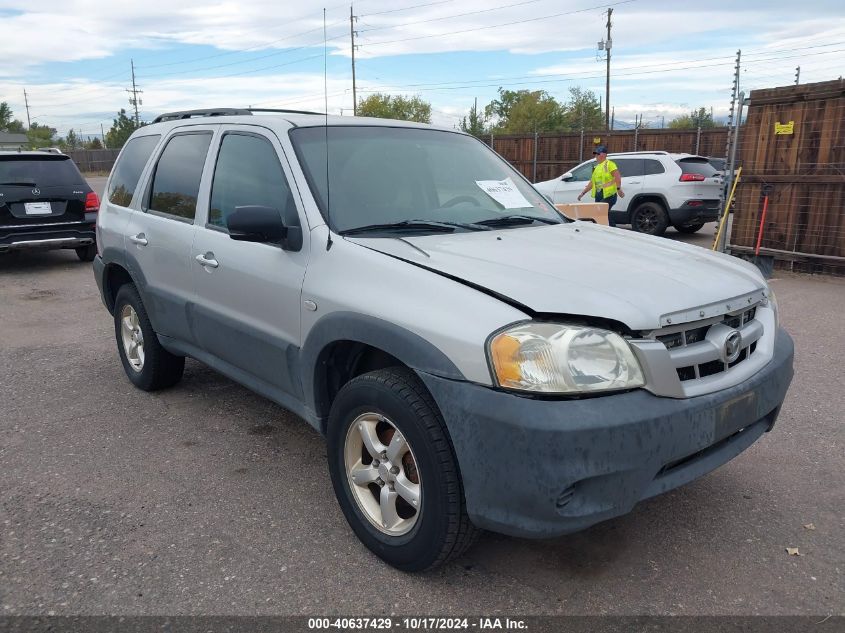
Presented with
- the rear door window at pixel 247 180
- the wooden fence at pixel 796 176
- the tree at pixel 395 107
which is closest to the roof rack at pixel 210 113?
the rear door window at pixel 247 180

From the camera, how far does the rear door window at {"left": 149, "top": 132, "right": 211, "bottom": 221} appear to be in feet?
13.1

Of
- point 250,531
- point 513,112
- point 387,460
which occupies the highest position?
point 513,112

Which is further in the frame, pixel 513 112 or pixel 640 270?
pixel 513 112

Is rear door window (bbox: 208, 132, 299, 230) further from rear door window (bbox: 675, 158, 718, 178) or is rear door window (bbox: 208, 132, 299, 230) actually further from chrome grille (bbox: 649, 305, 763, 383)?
rear door window (bbox: 675, 158, 718, 178)

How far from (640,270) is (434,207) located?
1.14 meters

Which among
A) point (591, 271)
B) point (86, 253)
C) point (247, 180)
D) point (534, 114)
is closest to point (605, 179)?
point (86, 253)

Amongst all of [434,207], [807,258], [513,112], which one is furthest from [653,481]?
[513,112]

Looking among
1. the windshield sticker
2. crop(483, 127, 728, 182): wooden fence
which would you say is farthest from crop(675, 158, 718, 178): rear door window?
the windshield sticker

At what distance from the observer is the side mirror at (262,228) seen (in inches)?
116

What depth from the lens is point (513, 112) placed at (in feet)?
241

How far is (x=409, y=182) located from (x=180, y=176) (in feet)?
5.25

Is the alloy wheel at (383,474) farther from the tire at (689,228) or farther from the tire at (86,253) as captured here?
the tire at (689,228)

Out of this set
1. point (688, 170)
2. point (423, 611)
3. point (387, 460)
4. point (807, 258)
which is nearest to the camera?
point (423, 611)

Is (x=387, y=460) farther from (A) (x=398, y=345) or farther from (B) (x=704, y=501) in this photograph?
(B) (x=704, y=501)
